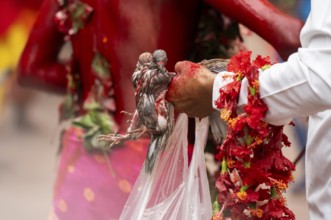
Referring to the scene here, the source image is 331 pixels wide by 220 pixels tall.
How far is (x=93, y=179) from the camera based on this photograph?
181 cm

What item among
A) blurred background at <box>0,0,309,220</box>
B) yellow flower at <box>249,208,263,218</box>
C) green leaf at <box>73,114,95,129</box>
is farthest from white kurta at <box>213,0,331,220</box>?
blurred background at <box>0,0,309,220</box>

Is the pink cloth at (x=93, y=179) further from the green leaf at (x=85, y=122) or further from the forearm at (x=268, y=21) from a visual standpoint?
the forearm at (x=268, y=21)

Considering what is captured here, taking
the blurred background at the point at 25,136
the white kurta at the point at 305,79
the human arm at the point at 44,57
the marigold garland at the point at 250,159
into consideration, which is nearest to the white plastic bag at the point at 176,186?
the marigold garland at the point at 250,159

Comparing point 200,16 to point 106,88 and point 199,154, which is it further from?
point 199,154

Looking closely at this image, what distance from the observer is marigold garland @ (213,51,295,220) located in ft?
4.35

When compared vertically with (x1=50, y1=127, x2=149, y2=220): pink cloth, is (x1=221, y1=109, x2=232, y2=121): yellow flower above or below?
above

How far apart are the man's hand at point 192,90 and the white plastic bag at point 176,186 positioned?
0.30 ft

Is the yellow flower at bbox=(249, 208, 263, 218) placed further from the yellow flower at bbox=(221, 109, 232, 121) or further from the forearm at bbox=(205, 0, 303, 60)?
the forearm at bbox=(205, 0, 303, 60)

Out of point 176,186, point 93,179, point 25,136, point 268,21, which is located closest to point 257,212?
point 176,186

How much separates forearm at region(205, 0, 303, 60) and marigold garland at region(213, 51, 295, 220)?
0.21m

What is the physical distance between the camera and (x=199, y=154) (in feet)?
4.92

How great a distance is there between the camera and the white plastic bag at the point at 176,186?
4.87ft

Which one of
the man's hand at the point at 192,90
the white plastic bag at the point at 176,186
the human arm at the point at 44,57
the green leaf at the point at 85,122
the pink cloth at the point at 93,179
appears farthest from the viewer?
the human arm at the point at 44,57

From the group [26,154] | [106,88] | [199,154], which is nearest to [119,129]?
[106,88]
